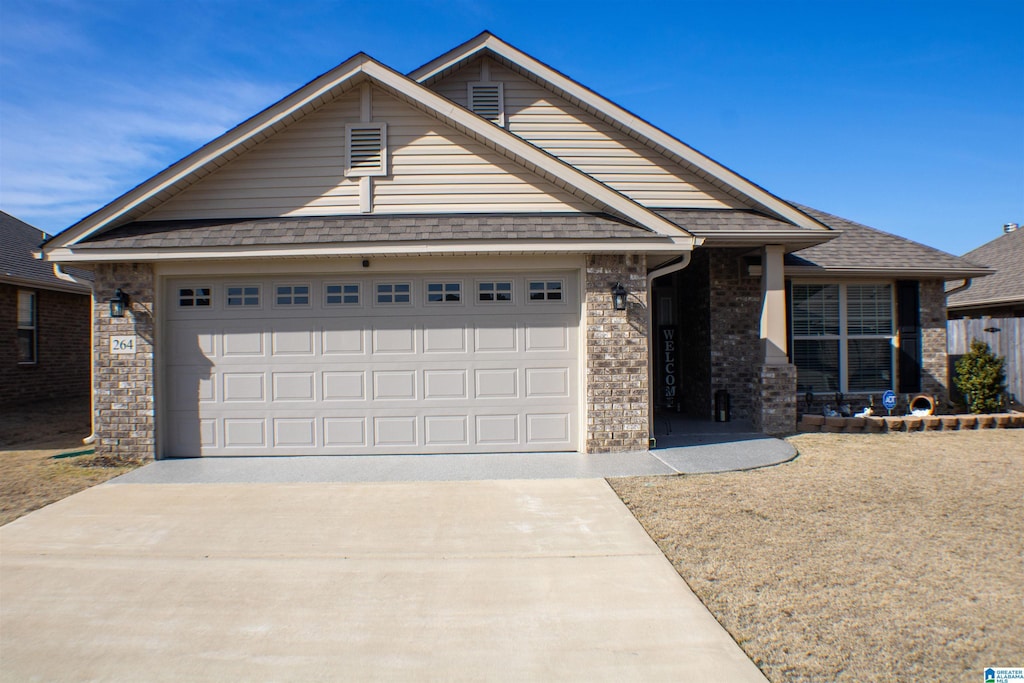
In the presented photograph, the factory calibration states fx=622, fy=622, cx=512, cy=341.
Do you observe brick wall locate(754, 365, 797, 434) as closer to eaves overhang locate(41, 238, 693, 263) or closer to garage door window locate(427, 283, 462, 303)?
eaves overhang locate(41, 238, 693, 263)

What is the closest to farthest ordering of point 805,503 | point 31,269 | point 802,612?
point 802,612 → point 805,503 → point 31,269

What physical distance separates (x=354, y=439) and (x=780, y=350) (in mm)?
6862

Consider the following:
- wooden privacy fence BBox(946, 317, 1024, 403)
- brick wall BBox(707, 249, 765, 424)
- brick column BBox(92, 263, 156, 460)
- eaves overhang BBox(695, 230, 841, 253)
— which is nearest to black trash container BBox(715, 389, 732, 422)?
brick wall BBox(707, 249, 765, 424)

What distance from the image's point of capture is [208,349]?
28.5 ft

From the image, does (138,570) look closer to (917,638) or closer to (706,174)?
(917,638)

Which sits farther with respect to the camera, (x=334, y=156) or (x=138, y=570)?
(x=334, y=156)

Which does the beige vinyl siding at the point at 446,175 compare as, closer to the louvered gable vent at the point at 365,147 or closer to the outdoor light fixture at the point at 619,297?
the louvered gable vent at the point at 365,147

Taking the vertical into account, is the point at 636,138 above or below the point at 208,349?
above

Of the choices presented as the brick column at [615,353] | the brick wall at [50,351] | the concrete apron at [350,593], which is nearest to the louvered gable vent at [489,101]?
the brick column at [615,353]

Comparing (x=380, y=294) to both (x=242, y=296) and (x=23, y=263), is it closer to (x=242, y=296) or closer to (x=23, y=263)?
(x=242, y=296)

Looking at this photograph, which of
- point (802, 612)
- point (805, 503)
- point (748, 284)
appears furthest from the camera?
point (748, 284)

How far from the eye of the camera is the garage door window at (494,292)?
8.72 metres

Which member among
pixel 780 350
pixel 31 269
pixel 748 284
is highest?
pixel 31 269

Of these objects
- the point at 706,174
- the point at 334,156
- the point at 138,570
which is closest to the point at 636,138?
the point at 706,174
